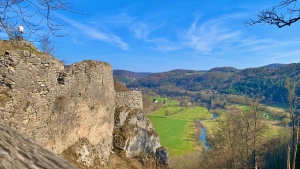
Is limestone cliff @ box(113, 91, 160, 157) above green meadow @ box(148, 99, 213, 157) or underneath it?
above

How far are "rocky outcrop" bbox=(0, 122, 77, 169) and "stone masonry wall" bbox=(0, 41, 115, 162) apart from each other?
7769 millimetres

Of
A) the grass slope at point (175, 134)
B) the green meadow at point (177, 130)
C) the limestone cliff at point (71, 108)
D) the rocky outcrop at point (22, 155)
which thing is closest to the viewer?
the rocky outcrop at point (22, 155)

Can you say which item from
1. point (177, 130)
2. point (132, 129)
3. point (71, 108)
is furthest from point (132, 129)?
point (177, 130)

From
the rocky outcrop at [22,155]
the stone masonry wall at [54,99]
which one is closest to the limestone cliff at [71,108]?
the stone masonry wall at [54,99]

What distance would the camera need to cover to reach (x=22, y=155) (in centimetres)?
163

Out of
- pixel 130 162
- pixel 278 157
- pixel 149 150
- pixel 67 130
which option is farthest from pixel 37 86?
pixel 278 157

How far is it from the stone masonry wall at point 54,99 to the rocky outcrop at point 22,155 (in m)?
7.77

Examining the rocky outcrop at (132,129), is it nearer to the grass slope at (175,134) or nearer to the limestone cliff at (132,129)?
the limestone cliff at (132,129)

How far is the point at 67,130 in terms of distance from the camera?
486 inches

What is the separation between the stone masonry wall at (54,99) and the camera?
29.1 feet

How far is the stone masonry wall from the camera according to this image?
8.88 m

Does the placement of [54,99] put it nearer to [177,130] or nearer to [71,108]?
[71,108]

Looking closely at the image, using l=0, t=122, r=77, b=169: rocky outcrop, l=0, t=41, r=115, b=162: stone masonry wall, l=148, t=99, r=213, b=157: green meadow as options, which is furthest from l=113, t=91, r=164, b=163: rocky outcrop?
l=148, t=99, r=213, b=157: green meadow

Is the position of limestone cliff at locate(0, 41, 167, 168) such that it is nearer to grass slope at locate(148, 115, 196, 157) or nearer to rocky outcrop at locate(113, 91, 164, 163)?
rocky outcrop at locate(113, 91, 164, 163)
